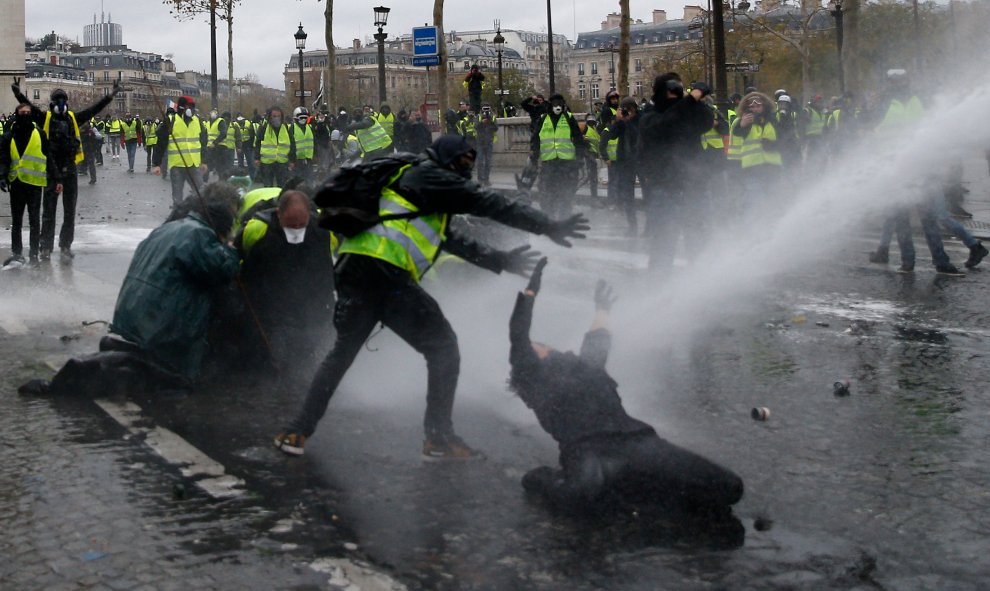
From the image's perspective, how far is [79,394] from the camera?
7.00 metres

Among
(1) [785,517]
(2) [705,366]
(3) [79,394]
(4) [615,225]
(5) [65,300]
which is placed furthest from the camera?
(4) [615,225]

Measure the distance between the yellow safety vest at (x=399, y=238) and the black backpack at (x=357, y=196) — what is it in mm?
30

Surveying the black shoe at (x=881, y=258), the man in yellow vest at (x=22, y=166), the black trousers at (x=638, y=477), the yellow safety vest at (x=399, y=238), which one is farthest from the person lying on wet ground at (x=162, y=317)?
the black shoe at (x=881, y=258)

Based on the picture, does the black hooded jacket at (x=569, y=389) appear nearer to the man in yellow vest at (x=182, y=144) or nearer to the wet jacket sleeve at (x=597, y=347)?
the wet jacket sleeve at (x=597, y=347)

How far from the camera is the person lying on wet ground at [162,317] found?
6980 mm

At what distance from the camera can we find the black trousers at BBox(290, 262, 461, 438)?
5.61 m

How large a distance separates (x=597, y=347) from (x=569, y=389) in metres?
0.33

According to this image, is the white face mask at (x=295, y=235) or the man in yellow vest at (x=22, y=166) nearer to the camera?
the white face mask at (x=295, y=235)

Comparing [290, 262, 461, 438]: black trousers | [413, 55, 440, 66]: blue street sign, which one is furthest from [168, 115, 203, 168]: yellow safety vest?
[290, 262, 461, 438]: black trousers

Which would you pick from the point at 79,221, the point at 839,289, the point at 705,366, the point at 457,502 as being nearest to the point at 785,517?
the point at 457,502

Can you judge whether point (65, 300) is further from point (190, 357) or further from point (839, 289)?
point (839, 289)

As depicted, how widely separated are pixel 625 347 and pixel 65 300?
5.21 meters

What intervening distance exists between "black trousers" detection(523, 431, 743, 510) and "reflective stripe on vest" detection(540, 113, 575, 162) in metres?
12.1

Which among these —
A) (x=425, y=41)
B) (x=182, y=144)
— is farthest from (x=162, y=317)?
(x=425, y=41)
